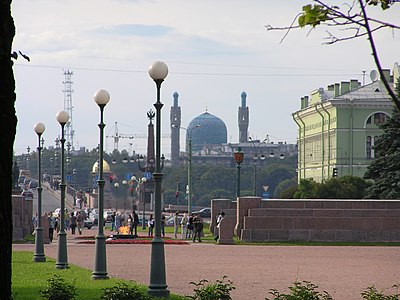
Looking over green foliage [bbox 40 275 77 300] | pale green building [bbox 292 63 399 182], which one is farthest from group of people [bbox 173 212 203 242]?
pale green building [bbox 292 63 399 182]

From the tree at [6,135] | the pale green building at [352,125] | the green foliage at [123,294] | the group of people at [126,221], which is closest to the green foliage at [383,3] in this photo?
the tree at [6,135]

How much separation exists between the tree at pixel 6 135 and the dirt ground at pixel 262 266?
10272 mm

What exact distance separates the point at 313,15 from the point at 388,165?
1824 inches

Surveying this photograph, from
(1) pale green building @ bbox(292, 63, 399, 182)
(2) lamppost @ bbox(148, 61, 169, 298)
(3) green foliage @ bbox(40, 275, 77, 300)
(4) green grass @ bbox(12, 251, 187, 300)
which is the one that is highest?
(1) pale green building @ bbox(292, 63, 399, 182)

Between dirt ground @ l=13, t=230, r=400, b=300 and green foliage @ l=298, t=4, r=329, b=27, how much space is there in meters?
10.5

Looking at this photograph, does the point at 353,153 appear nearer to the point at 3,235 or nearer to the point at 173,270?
the point at 173,270

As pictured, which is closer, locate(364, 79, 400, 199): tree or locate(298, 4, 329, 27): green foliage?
locate(298, 4, 329, 27): green foliage

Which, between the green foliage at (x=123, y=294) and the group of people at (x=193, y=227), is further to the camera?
the group of people at (x=193, y=227)

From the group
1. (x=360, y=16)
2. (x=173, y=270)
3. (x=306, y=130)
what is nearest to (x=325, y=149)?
(x=306, y=130)

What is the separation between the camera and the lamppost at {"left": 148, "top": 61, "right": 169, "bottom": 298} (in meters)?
16.3

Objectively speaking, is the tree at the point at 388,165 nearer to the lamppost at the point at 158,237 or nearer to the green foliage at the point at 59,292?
the lamppost at the point at 158,237

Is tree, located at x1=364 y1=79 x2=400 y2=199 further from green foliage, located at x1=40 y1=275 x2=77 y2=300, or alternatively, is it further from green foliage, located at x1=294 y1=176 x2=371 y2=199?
green foliage, located at x1=40 y1=275 x2=77 y2=300

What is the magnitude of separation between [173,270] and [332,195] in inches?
1675

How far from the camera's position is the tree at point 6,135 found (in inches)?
277
